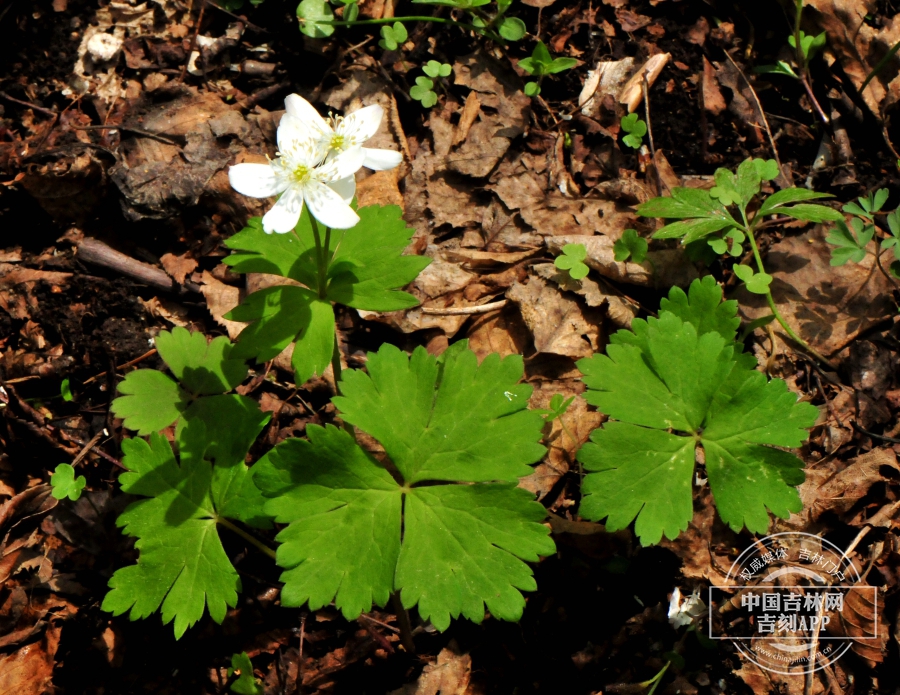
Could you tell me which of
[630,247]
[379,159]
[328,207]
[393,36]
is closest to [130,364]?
[328,207]

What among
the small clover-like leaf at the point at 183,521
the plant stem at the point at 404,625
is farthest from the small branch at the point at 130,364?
the plant stem at the point at 404,625

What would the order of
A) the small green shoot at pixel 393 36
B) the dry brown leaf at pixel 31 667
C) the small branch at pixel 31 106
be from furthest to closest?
the small branch at pixel 31 106, the small green shoot at pixel 393 36, the dry brown leaf at pixel 31 667

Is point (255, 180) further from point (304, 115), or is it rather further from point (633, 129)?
point (633, 129)

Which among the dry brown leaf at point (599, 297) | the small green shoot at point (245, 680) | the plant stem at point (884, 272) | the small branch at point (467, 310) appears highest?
the plant stem at point (884, 272)

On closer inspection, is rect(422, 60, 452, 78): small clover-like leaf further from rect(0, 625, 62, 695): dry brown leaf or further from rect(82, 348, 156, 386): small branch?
rect(0, 625, 62, 695): dry brown leaf

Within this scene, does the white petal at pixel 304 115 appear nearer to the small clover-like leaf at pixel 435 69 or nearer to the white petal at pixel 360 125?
the white petal at pixel 360 125

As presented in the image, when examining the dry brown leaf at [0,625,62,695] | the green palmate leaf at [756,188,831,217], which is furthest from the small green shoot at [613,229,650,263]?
the dry brown leaf at [0,625,62,695]
